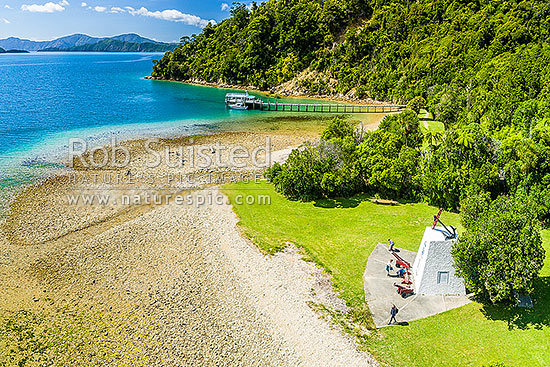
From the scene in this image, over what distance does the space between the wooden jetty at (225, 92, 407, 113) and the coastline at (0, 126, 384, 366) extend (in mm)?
63627

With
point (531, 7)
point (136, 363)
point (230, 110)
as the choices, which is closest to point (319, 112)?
point (230, 110)

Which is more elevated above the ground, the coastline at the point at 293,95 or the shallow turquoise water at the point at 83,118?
the coastline at the point at 293,95

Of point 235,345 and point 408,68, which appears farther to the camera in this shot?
point 408,68

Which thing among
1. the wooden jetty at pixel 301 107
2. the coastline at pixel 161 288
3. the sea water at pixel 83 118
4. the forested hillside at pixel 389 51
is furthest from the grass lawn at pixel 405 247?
the wooden jetty at pixel 301 107

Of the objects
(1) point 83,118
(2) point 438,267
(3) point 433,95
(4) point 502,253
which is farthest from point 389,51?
(4) point 502,253

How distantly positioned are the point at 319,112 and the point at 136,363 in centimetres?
8131

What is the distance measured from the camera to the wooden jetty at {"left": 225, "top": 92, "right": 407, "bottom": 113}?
298 ft

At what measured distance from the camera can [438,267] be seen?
21.5 m

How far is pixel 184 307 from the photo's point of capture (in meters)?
21.9

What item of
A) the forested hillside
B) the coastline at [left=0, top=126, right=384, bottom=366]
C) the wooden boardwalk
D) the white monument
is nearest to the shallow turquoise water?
the wooden boardwalk

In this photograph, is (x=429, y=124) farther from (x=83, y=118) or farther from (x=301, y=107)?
(x=83, y=118)

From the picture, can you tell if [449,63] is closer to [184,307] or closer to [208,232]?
[208,232]

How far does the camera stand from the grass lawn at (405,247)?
17750 mm

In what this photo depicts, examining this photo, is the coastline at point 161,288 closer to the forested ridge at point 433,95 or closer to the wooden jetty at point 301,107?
the forested ridge at point 433,95
